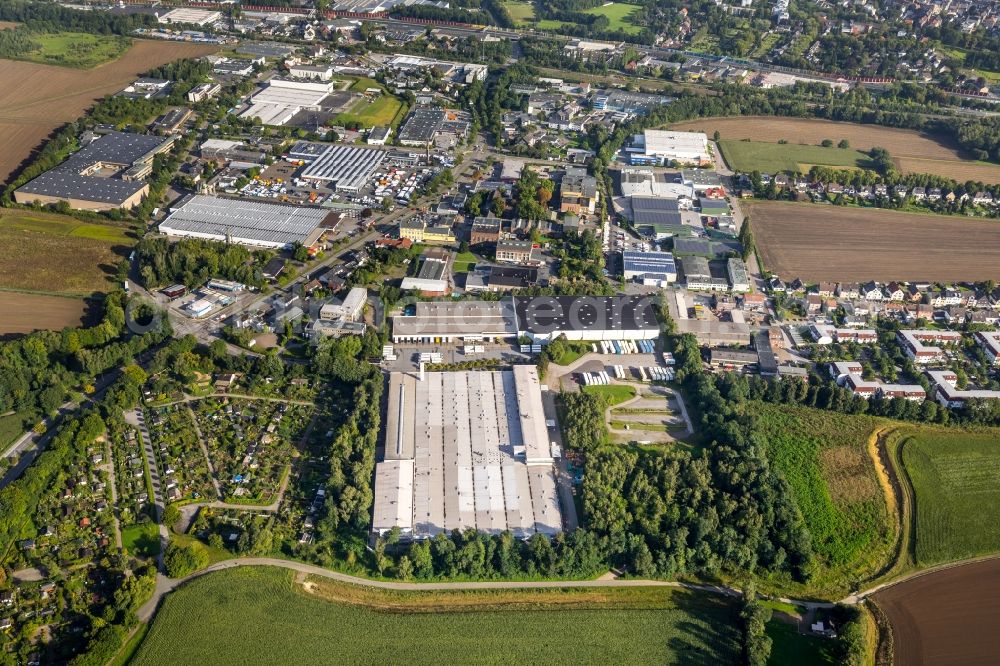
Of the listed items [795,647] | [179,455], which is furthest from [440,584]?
[179,455]

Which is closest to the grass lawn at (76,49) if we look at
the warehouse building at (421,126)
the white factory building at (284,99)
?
the white factory building at (284,99)

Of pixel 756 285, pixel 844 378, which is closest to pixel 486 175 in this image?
pixel 756 285

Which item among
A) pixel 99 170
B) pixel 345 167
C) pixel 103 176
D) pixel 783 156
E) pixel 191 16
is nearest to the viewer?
pixel 103 176

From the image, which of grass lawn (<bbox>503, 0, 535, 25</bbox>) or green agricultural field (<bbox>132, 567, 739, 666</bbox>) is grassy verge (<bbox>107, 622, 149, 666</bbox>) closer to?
green agricultural field (<bbox>132, 567, 739, 666</bbox>)

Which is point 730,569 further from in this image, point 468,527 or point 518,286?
point 518,286

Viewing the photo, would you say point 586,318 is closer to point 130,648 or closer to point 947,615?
point 947,615
